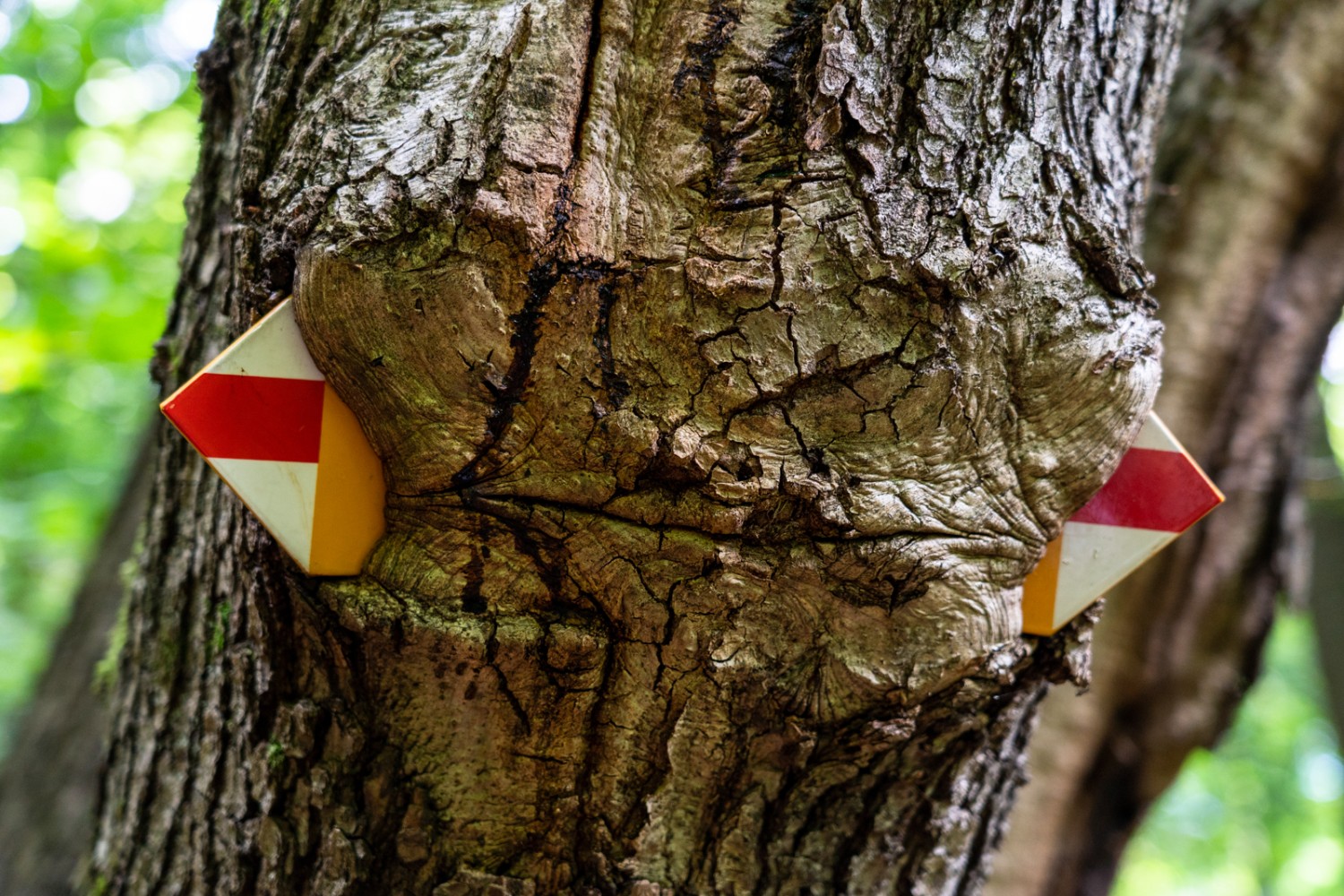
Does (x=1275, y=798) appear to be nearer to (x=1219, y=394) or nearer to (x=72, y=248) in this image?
(x=1219, y=394)

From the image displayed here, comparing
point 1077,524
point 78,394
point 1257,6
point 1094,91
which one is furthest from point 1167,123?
point 78,394

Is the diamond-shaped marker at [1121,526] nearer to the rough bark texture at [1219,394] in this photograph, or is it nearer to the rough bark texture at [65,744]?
the rough bark texture at [1219,394]

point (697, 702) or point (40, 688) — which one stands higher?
point (697, 702)

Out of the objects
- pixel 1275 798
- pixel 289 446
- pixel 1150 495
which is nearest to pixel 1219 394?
pixel 1150 495

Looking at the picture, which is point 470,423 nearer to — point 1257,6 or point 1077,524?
point 1077,524

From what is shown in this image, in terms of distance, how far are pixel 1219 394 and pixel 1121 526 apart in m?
1.24

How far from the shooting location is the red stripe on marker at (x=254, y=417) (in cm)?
98

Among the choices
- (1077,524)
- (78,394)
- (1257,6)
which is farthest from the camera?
(78,394)

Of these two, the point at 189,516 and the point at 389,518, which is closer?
the point at 389,518

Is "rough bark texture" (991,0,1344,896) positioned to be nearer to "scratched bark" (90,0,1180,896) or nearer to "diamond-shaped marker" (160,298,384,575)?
"scratched bark" (90,0,1180,896)

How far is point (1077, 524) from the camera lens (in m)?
1.11

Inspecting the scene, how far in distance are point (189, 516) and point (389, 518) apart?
0.57m

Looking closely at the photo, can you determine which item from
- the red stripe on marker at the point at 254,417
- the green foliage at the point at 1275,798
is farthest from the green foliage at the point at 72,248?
the green foliage at the point at 1275,798

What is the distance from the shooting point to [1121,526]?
3.64 feet
